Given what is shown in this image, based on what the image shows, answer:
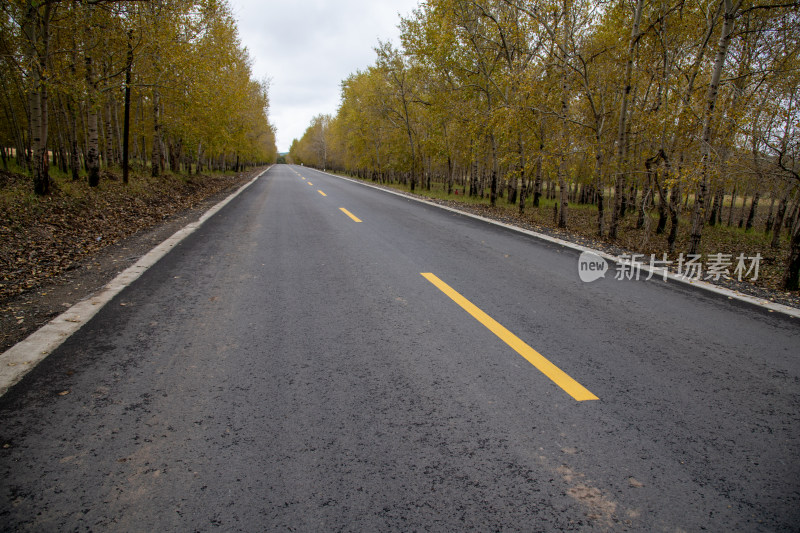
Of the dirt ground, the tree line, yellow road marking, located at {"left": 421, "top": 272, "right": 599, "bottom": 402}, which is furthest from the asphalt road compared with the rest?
the tree line

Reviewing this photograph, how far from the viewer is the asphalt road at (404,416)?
1794mm

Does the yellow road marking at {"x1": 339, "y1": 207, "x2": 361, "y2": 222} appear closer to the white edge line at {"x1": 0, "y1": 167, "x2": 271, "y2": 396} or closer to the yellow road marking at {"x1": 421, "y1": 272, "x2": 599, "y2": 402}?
the white edge line at {"x1": 0, "y1": 167, "x2": 271, "y2": 396}

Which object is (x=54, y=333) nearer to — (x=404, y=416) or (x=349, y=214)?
(x=404, y=416)

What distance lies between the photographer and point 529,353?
3.24 m

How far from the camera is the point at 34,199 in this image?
941cm

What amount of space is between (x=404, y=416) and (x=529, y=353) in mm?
1340

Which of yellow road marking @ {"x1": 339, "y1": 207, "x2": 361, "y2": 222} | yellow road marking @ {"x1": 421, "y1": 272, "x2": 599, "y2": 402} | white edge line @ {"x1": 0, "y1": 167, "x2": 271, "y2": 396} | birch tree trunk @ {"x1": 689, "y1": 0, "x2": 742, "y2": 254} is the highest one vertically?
birch tree trunk @ {"x1": 689, "y1": 0, "x2": 742, "y2": 254}

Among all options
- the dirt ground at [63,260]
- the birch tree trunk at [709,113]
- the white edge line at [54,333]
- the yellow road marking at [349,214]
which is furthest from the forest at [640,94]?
the white edge line at [54,333]

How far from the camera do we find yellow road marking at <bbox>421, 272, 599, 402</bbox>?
2.73 metres

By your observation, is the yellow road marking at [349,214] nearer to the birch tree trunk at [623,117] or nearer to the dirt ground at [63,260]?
the dirt ground at [63,260]

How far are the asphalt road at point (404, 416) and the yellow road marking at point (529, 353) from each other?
0.07 ft

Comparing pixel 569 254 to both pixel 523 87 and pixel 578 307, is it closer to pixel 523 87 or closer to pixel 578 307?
pixel 578 307

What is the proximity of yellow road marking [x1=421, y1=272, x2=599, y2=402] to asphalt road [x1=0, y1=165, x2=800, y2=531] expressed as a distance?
0.02m

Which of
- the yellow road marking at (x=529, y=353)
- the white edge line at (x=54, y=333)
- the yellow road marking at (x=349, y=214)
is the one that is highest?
the yellow road marking at (x=349, y=214)
